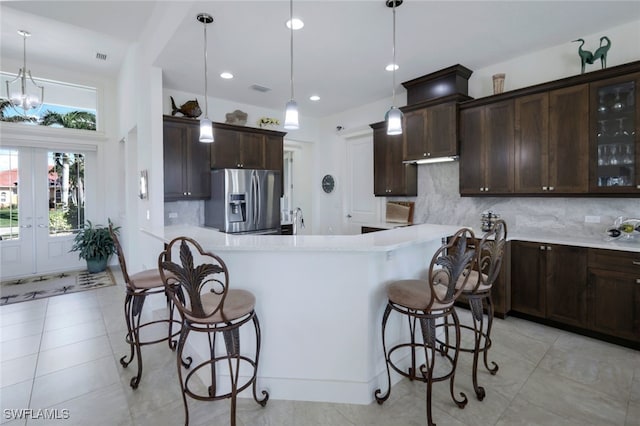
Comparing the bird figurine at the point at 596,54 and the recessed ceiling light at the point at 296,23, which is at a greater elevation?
the recessed ceiling light at the point at 296,23

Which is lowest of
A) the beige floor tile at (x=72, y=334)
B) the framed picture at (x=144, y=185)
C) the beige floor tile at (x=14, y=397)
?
the beige floor tile at (x=14, y=397)

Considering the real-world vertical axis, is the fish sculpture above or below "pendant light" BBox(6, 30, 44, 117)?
below

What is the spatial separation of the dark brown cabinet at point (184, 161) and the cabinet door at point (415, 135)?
2.88 m

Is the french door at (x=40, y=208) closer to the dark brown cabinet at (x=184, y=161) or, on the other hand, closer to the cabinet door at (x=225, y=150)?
the dark brown cabinet at (x=184, y=161)

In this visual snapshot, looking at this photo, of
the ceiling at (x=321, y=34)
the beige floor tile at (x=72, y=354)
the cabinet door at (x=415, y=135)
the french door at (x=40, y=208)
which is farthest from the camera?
the french door at (x=40, y=208)

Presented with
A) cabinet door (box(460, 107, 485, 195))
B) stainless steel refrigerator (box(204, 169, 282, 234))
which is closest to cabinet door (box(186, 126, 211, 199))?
stainless steel refrigerator (box(204, 169, 282, 234))

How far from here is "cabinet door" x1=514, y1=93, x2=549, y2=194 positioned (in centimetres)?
332

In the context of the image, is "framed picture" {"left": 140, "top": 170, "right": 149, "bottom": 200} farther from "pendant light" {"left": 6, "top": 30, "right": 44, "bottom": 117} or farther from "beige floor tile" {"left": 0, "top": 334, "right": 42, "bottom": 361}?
"pendant light" {"left": 6, "top": 30, "right": 44, "bottom": 117}

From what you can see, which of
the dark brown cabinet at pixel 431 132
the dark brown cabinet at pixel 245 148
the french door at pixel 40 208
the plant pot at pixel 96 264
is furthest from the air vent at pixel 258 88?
the plant pot at pixel 96 264

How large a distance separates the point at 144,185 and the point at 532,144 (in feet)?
15.3

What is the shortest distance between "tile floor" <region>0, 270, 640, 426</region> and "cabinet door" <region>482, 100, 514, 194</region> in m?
1.61

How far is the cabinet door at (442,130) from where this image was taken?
3.94 metres

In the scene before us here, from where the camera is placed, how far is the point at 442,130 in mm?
4035

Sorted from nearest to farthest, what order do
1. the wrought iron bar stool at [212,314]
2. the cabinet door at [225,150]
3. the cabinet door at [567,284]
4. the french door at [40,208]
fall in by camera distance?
the wrought iron bar stool at [212,314] < the cabinet door at [567,284] < the cabinet door at [225,150] < the french door at [40,208]
